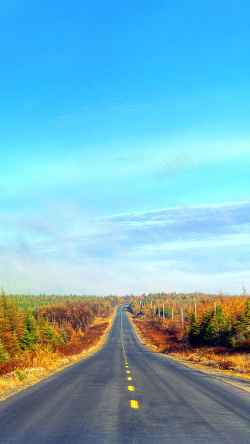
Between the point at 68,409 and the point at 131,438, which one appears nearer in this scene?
the point at 131,438

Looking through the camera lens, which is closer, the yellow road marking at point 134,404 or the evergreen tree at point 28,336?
the yellow road marking at point 134,404

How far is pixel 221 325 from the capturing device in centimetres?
4241

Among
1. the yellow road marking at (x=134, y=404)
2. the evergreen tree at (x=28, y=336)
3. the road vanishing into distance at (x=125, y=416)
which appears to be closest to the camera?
the road vanishing into distance at (x=125, y=416)

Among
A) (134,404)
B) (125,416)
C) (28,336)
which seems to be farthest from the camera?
(28,336)

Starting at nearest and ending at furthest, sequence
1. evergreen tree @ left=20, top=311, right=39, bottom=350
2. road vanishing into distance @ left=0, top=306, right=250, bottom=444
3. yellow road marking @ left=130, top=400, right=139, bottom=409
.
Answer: road vanishing into distance @ left=0, top=306, right=250, bottom=444
yellow road marking @ left=130, top=400, right=139, bottom=409
evergreen tree @ left=20, top=311, right=39, bottom=350

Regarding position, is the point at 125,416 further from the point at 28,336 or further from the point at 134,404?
the point at 28,336

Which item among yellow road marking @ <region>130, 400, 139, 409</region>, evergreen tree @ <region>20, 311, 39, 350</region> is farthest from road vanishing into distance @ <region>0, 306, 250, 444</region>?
evergreen tree @ <region>20, 311, 39, 350</region>

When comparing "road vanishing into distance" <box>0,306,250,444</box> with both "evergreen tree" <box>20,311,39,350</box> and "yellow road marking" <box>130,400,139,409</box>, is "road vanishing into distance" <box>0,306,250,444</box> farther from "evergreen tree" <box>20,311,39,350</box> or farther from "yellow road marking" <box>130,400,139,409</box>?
"evergreen tree" <box>20,311,39,350</box>

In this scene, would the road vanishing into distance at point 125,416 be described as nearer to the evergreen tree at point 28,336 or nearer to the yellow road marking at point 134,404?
the yellow road marking at point 134,404

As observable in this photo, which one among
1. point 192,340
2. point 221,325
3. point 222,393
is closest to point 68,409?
point 222,393

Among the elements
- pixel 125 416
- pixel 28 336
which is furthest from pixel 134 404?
pixel 28 336

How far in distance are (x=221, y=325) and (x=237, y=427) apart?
1441 inches

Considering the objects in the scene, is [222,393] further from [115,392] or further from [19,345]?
[19,345]

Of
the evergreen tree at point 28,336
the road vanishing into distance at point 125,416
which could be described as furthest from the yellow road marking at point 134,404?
the evergreen tree at point 28,336
